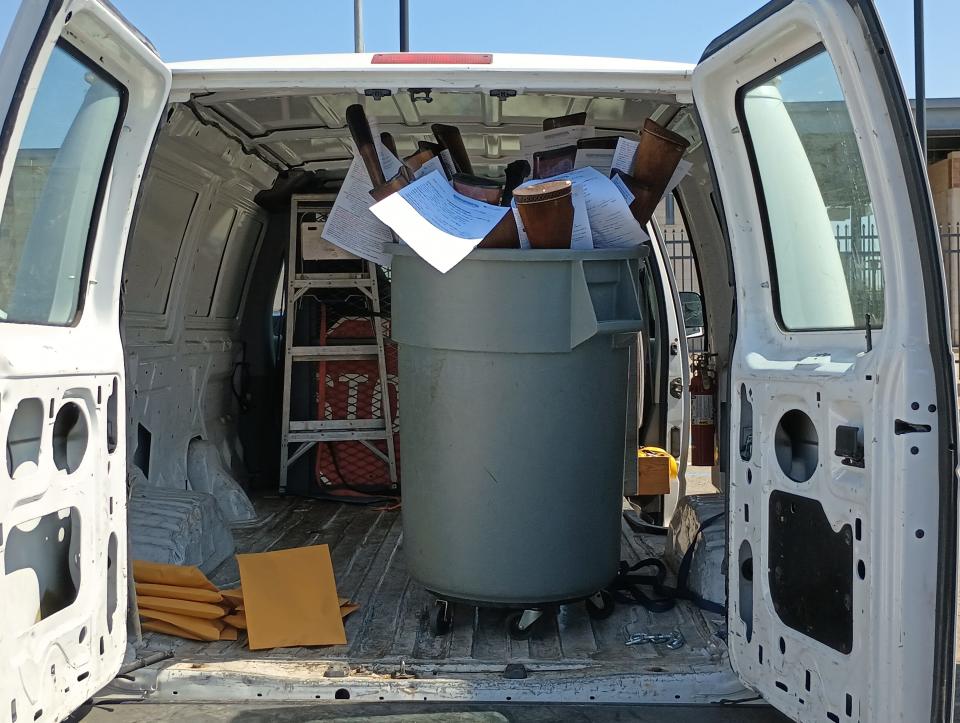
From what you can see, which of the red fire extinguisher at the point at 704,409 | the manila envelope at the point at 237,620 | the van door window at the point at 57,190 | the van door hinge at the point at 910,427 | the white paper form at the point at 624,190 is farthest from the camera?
the red fire extinguisher at the point at 704,409

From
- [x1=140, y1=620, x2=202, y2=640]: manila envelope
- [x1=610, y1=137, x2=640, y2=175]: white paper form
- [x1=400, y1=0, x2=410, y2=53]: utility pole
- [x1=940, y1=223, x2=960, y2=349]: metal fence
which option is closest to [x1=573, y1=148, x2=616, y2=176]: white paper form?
[x1=610, y1=137, x2=640, y2=175]: white paper form

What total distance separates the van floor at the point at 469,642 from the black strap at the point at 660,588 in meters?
0.04

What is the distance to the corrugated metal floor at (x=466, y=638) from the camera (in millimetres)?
3316

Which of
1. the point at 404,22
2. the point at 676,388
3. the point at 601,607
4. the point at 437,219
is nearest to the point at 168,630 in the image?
the point at 601,607

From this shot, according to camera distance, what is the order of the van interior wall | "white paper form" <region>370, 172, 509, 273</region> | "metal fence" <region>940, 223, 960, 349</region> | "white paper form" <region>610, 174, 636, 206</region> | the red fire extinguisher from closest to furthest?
"white paper form" <region>370, 172, 509, 273</region>
"white paper form" <region>610, 174, 636, 206</region>
the van interior wall
the red fire extinguisher
"metal fence" <region>940, 223, 960, 349</region>

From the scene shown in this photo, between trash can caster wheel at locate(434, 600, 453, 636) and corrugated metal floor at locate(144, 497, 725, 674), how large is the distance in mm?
26

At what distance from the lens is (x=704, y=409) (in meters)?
4.81

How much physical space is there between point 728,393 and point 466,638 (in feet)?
4.45

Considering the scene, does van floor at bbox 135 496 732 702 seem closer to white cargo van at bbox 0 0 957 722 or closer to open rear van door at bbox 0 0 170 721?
white cargo van at bbox 0 0 957 722

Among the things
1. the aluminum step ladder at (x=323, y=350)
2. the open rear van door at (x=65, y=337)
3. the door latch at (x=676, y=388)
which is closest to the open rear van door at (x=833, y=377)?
the open rear van door at (x=65, y=337)

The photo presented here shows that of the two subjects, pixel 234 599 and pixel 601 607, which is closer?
pixel 234 599

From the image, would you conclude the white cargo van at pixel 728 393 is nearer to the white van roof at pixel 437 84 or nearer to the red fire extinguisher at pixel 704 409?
the white van roof at pixel 437 84

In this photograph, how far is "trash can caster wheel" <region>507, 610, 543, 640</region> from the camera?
3.57m

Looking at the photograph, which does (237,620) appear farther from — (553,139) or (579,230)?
(553,139)
